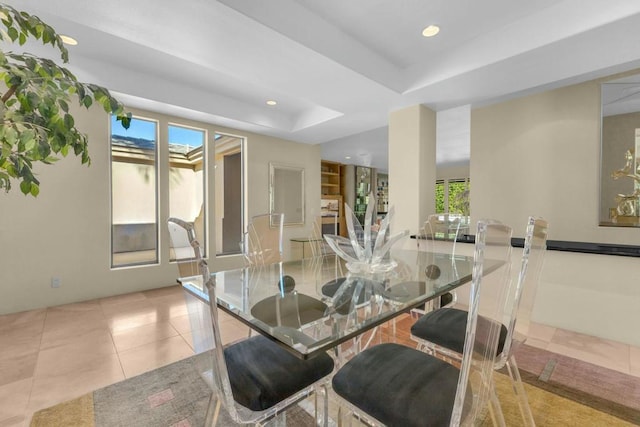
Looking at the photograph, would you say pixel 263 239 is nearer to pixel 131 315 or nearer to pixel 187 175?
pixel 131 315

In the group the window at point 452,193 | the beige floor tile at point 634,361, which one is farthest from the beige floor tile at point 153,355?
the window at point 452,193

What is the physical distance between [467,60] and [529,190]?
192cm

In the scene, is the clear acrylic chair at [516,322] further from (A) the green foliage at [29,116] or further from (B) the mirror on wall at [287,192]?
(B) the mirror on wall at [287,192]

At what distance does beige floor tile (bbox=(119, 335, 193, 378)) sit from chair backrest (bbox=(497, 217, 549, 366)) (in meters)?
2.14

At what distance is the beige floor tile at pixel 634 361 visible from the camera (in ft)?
6.24

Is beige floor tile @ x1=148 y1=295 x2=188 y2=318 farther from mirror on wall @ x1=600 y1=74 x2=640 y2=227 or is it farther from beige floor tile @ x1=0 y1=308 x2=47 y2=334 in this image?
mirror on wall @ x1=600 y1=74 x2=640 y2=227

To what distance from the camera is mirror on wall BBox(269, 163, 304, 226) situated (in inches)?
203

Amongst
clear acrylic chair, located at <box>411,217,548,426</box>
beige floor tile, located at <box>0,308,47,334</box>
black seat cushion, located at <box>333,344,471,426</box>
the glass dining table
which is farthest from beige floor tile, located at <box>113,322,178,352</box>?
clear acrylic chair, located at <box>411,217,548,426</box>

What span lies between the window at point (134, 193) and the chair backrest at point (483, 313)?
164 inches

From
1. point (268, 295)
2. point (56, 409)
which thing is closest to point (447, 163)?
point (268, 295)

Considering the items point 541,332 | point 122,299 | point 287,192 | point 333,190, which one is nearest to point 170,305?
point 122,299

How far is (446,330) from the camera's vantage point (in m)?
1.45

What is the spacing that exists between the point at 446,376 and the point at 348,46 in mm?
2525

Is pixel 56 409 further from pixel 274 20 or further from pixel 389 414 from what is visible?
pixel 274 20
